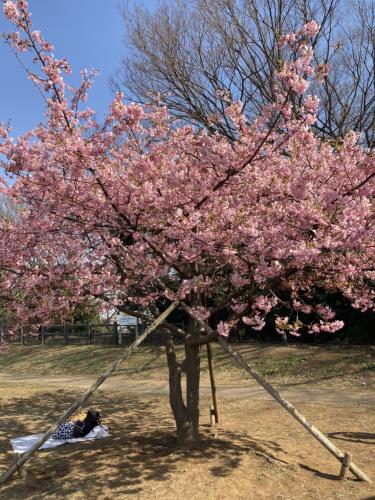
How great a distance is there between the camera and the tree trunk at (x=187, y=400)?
21.1 ft

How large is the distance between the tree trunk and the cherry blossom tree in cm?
2

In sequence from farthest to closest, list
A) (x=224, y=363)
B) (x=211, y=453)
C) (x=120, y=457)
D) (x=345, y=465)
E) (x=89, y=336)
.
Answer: (x=89, y=336) < (x=224, y=363) < (x=120, y=457) < (x=211, y=453) < (x=345, y=465)

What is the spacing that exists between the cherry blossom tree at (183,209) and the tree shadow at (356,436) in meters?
1.86

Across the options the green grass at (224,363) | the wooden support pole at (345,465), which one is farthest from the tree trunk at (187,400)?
the green grass at (224,363)

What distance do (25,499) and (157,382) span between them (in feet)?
29.5

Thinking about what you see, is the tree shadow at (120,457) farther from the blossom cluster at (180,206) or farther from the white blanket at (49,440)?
the blossom cluster at (180,206)

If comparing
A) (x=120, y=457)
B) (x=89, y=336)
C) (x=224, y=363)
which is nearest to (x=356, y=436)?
(x=120, y=457)

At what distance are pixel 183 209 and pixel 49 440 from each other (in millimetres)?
4188

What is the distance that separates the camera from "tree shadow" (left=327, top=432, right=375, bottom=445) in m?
6.67

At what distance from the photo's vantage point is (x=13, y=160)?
5.85 meters

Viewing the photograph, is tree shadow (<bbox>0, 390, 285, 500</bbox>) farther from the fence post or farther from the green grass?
the fence post

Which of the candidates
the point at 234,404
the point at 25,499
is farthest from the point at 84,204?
the point at 234,404

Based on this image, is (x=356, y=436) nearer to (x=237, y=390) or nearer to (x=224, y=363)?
(x=237, y=390)

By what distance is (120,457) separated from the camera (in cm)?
627
